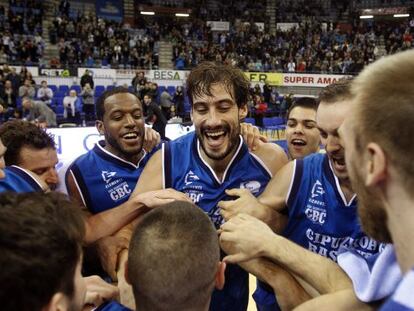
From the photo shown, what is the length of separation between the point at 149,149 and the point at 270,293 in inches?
56.6

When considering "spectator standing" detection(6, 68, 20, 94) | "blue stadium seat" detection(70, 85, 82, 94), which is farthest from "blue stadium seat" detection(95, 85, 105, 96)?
"spectator standing" detection(6, 68, 20, 94)

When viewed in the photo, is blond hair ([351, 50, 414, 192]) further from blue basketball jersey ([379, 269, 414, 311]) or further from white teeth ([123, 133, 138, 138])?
white teeth ([123, 133, 138, 138])

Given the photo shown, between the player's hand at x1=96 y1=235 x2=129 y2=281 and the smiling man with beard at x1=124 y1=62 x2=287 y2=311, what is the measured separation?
0.29 meters

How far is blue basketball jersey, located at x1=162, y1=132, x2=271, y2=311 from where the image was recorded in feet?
8.45

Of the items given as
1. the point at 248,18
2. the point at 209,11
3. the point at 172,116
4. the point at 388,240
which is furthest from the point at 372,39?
the point at 388,240

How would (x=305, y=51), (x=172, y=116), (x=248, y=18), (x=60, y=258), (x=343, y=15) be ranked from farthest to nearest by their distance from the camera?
(x=343, y=15), (x=248, y=18), (x=305, y=51), (x=172, y=116), (x=60, y=258)

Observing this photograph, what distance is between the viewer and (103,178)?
2984 mm

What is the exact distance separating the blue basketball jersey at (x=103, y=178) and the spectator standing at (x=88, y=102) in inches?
457

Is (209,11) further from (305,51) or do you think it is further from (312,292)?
(312,292)

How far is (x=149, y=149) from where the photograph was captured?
136 inches

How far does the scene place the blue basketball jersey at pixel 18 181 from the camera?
219cm

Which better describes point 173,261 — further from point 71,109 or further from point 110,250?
point 71,109

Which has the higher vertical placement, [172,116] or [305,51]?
[305,51]

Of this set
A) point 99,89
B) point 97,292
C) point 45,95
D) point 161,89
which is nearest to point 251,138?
point 97,292
